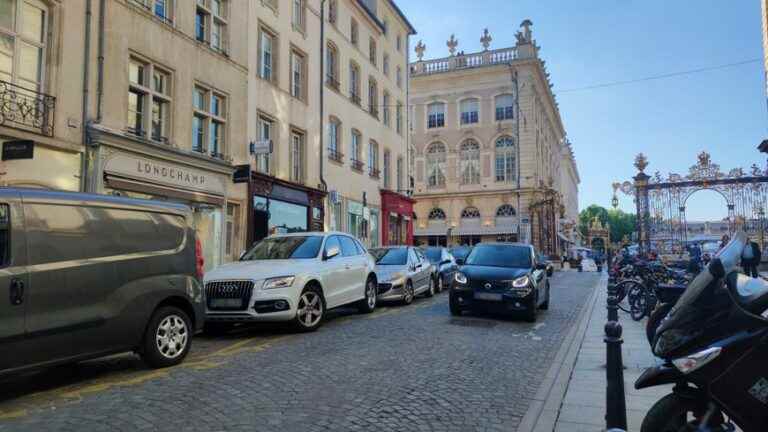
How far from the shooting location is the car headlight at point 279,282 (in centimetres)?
884

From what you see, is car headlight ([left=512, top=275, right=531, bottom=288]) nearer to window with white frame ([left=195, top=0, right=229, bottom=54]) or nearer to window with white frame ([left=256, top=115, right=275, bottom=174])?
window with white frame ([left=256, top=115, right=275, bottom=174])

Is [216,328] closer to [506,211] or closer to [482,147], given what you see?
[506,211]

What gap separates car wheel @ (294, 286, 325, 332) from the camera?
919cm

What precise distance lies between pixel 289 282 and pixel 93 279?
3.53m

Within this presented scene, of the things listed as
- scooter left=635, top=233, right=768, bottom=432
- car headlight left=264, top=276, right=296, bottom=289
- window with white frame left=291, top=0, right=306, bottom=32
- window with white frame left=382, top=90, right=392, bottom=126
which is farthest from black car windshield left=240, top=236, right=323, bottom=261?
window with white frame left=382, top=90, right=392, bottom=126

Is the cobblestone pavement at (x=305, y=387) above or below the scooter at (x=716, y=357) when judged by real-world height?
below

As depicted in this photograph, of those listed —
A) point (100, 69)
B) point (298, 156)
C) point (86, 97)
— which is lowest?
point (86, 97)

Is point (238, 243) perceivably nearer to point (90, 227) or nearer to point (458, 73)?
point (90, 227)

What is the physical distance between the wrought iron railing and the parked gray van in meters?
5.91

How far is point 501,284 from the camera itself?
10.7 metres

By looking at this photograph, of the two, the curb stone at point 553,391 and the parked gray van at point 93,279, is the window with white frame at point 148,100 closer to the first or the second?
the parked gray van at point 93,279

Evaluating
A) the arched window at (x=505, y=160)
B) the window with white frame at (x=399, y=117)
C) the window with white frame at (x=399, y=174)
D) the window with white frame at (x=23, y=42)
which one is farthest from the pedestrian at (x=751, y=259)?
the arched window at (x=505, y=160)

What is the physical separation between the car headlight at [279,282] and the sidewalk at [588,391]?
168 inches

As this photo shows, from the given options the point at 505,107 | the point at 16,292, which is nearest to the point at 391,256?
the point at 16,292
